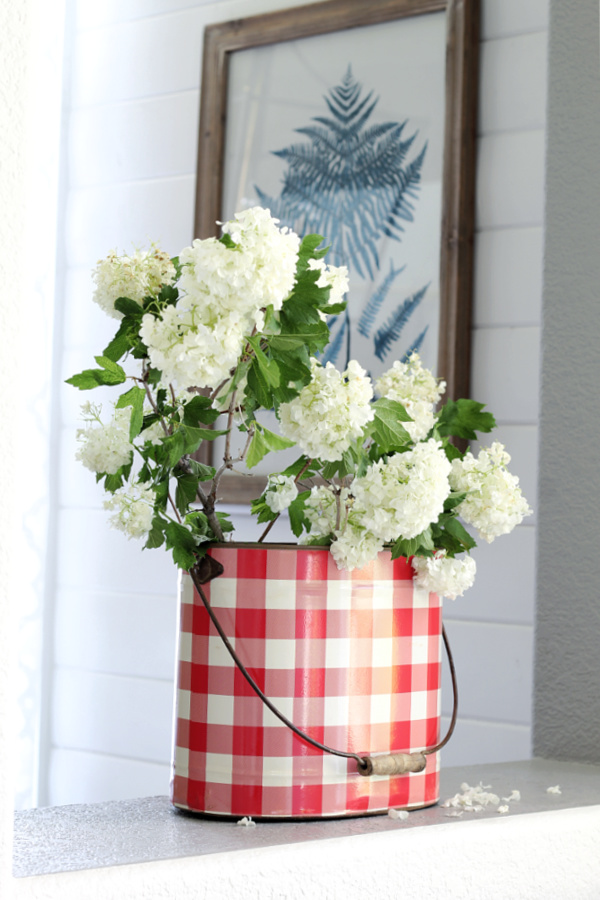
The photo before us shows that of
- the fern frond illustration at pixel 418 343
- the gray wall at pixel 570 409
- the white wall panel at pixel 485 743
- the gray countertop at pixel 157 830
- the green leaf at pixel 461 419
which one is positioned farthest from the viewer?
the fern frond illustration at pixel 418 343

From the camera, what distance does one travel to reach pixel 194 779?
70 centimetres

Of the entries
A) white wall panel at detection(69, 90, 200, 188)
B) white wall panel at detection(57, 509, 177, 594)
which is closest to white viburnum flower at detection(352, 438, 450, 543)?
white wall panel at detection(57, 509, 177, 594)

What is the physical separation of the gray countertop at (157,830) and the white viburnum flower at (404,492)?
0.66ft

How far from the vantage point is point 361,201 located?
5.27 feet

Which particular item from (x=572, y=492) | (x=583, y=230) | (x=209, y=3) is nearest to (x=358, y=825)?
(x=572, y=492)

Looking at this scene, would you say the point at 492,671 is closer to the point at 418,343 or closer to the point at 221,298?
the point at 418,343

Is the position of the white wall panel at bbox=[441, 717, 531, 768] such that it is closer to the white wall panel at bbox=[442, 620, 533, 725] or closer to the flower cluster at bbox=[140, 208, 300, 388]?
the white wall panel at bbox=[442, 620, 533, 725]

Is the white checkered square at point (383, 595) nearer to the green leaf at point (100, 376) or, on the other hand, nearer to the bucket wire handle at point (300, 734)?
the bucket wire handle at point (300, 734)

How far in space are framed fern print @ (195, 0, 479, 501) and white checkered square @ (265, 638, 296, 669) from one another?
0.83m

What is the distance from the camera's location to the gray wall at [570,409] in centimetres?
100

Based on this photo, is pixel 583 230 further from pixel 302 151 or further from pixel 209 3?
pixel 209 3

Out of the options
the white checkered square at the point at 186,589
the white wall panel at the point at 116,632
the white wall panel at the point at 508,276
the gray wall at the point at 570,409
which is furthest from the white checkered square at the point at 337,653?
the white wall panel at the point at 116,632

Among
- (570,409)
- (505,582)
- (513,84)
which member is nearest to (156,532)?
(570,409)

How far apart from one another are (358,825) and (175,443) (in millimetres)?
286
